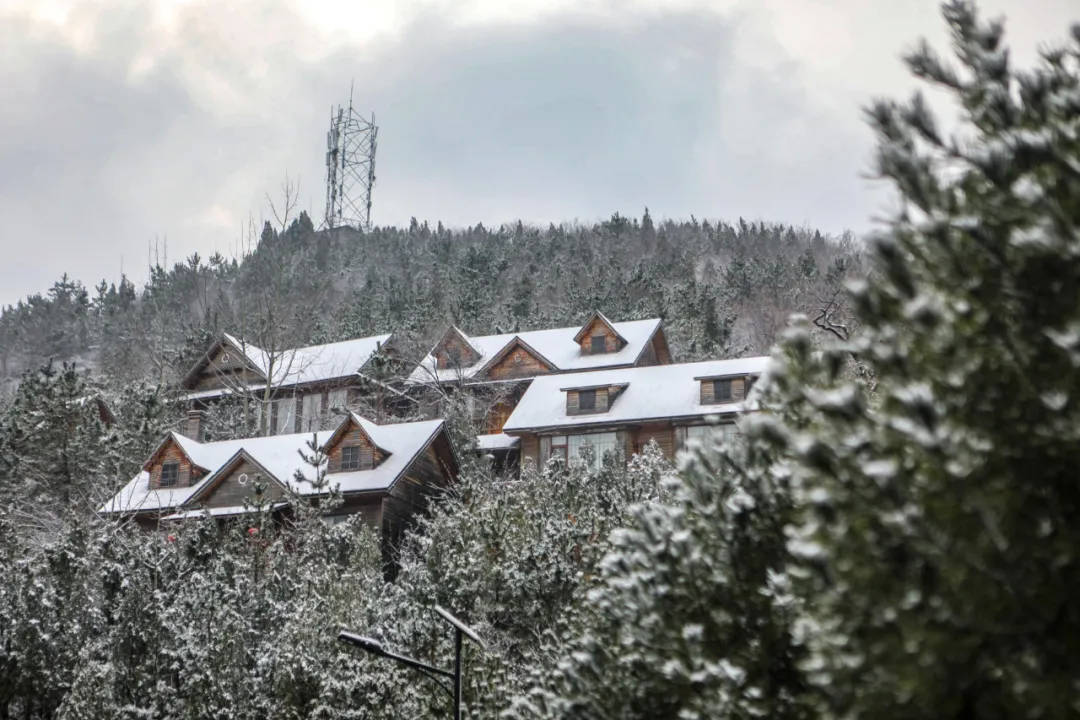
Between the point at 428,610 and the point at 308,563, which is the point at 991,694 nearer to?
the point at 428,610

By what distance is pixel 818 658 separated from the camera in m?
5.29

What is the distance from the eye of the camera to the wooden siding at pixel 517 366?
50.4 m

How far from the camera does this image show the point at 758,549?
804cm

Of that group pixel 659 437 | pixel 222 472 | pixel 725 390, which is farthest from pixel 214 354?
pixel 725 390

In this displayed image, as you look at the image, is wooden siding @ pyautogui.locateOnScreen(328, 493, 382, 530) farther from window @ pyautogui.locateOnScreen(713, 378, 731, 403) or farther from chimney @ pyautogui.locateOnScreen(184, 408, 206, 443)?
chimney @ pyautogui.locateOnScreen(184, 408, 206, 443)

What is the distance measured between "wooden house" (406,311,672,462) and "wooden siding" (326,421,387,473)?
29.6 ft

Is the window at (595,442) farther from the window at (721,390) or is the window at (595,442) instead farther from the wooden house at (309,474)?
the wooden house at (309,474)

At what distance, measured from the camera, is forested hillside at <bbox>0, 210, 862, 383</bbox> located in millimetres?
63062

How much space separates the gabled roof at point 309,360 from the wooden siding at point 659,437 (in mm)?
17684

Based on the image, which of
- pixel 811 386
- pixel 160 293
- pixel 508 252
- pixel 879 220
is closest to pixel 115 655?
pixel 811 386

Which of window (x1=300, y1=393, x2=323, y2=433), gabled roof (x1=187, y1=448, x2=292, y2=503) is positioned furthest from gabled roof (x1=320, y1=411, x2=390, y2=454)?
window (x1=300, y1=393, x2=323, y2=433)

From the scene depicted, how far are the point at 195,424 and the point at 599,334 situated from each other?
22.7 metres

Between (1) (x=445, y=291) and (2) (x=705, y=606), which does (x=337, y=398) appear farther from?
(2) (x=705, y=606)

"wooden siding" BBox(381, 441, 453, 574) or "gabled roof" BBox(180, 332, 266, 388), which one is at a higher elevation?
"gabled roof" BBox(180, 332, 266, 388)
